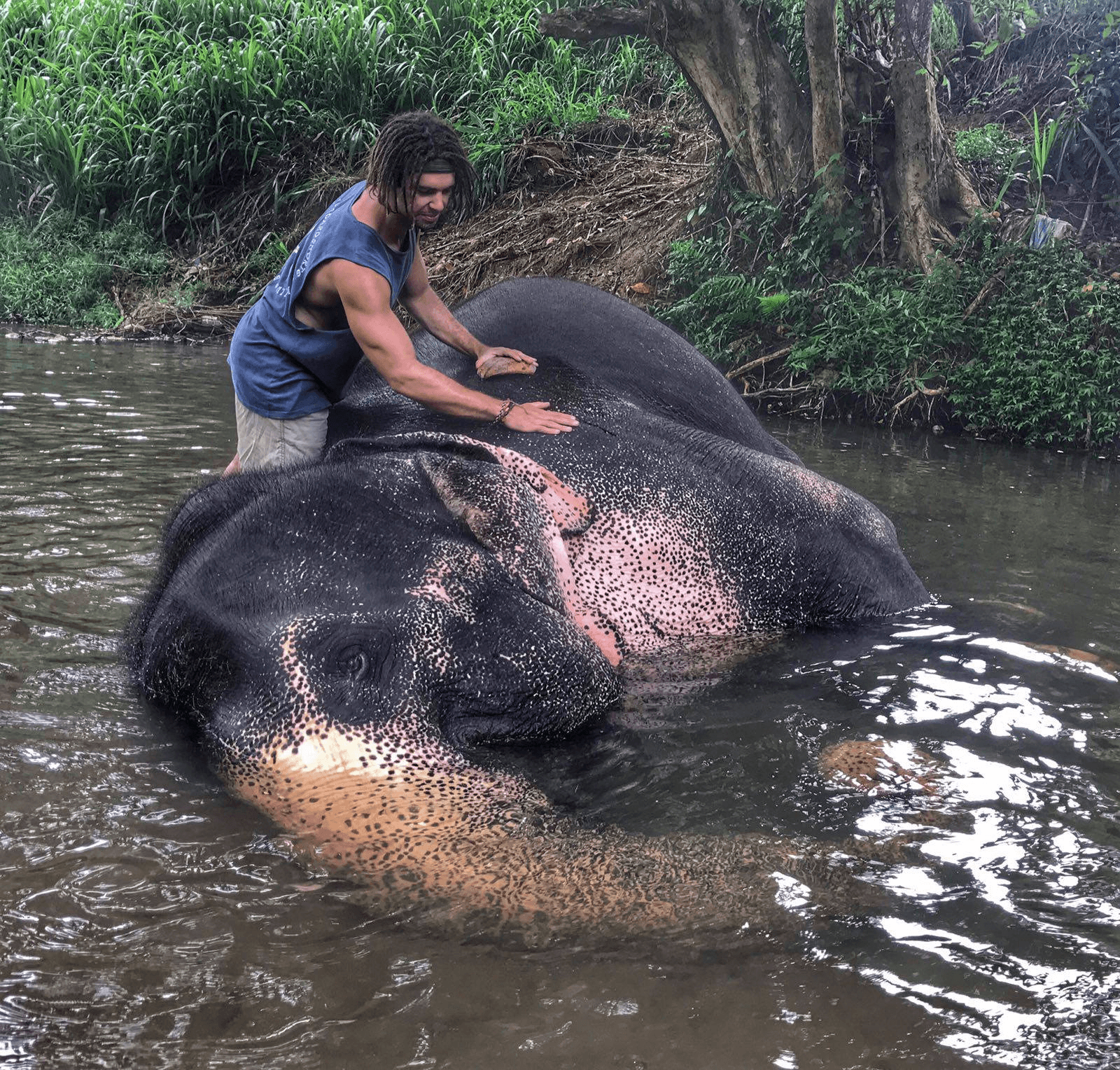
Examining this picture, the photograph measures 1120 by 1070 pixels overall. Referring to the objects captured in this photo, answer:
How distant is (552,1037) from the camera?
1.71 m

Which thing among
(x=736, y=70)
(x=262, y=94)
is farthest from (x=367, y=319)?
(x=262, y=94)

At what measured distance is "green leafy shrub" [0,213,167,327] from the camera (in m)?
10.9

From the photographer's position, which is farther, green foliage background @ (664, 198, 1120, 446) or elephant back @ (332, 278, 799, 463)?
green foliage background @ (664, 198, 1120, 446)

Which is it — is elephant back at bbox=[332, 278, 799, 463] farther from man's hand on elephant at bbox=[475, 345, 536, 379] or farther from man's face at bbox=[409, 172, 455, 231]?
man's face at bbox=[409, 172, 455, 231]

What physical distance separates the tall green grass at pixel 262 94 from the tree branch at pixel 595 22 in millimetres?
3762

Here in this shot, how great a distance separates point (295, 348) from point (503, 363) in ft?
1.90

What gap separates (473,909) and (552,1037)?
0.33 meters

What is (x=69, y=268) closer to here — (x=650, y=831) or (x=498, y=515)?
(x=498, y=515)

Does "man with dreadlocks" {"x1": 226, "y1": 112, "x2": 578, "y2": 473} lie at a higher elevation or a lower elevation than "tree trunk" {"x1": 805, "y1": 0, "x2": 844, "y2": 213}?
lower

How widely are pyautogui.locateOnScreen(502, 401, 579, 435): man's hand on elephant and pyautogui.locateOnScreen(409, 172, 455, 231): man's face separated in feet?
1.76

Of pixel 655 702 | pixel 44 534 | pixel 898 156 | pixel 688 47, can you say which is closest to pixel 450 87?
pixel 688 47

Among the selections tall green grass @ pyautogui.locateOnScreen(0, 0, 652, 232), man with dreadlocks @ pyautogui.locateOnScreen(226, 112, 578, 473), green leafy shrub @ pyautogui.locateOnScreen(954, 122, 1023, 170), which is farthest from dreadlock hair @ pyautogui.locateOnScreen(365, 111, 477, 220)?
tall green grass @ pyautogui.locateOnScreen(0, 0, 652, 232)

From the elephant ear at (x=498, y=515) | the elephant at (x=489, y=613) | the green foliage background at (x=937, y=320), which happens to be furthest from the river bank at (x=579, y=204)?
the elephant ear at (x=498, y=515)

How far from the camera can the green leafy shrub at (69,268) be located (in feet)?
35.7
